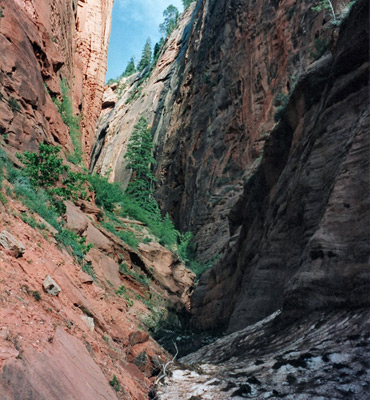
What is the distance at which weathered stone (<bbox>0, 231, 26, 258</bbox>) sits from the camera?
6.39 meters

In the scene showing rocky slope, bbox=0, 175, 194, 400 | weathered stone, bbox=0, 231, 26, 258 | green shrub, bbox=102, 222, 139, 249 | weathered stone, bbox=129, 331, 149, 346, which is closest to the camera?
rocky slope, bbox=0, 175, 194, 400

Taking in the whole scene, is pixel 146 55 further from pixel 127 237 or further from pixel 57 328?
pixel 57 328

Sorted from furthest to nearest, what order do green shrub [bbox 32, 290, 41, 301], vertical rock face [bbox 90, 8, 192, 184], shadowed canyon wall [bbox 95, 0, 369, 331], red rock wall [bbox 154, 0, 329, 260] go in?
vertical rock face [bbox 90, 8, 192, 184], red rock wall [bbox 154, 0, 329, 260], shadowed canyon wall [bbox 95, 0, 369, 331], green shrub [bbox 32, 290, 41, 301]

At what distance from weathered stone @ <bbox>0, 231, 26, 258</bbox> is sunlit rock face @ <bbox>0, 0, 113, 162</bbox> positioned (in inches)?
265

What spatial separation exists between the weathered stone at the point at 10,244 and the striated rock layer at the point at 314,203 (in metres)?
5.15

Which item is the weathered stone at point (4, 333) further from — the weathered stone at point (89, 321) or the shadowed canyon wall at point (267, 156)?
the shadowed canyon wall at point (267, 156)

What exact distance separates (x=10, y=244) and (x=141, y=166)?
3477 cm

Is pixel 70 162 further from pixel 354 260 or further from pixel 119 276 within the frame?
pixel 354 260

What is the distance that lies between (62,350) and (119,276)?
10628mm

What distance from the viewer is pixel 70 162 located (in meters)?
17.1

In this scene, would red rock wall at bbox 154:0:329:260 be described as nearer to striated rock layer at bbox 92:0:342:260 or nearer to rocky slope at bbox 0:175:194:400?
striated rock layer at bbox 92:0:342:260

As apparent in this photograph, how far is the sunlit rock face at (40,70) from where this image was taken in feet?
44.0

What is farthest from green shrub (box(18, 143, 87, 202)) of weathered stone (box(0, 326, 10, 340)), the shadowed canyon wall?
weathered stone (box(0, 326, 10, 340))

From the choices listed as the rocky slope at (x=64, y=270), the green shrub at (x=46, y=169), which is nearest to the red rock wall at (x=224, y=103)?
the rocky slope at (x=64, y=270)
